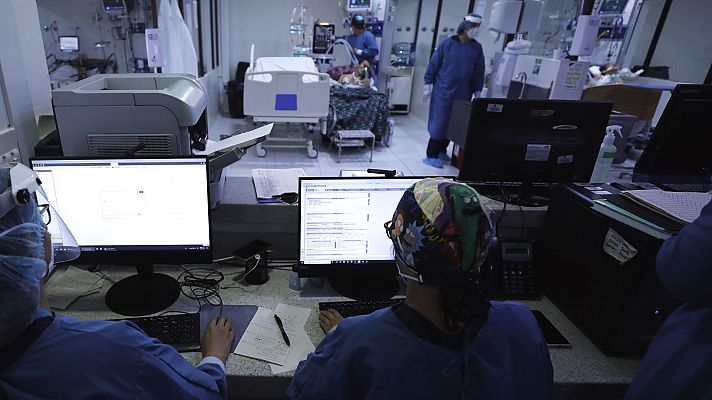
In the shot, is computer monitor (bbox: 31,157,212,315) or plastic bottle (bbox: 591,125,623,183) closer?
computer monitor (bbox: 31,157,212,315)

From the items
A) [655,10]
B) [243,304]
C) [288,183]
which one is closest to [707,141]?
[288,183]

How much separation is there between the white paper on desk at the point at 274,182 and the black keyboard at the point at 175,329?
490mm

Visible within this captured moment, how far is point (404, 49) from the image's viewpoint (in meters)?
7.00

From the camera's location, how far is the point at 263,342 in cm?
113

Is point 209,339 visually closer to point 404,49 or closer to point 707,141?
point 707,141

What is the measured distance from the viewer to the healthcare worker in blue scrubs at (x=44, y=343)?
0.65m

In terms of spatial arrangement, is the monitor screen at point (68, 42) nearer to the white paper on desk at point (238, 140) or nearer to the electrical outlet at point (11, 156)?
the electrical outlet at point (11, 156)

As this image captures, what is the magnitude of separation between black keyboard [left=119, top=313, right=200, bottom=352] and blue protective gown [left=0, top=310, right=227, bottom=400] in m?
0.30

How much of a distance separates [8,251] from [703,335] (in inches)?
51.4

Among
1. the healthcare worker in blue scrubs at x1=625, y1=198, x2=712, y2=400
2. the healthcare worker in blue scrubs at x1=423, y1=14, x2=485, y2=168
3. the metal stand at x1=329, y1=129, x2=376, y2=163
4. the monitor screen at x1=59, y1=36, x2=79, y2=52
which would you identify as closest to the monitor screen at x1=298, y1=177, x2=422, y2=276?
the healthcare worker in blue scrubs at x1=625, y1=198, x2=712, y2=400

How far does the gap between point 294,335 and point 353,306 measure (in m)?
0.20

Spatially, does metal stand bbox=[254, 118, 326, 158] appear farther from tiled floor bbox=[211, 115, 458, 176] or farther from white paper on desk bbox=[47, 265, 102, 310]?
white paper on desk bbox=[47, 265, 102, 310]

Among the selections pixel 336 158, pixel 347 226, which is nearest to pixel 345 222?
pixel 347 226

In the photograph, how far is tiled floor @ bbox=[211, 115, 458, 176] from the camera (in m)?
4.40
